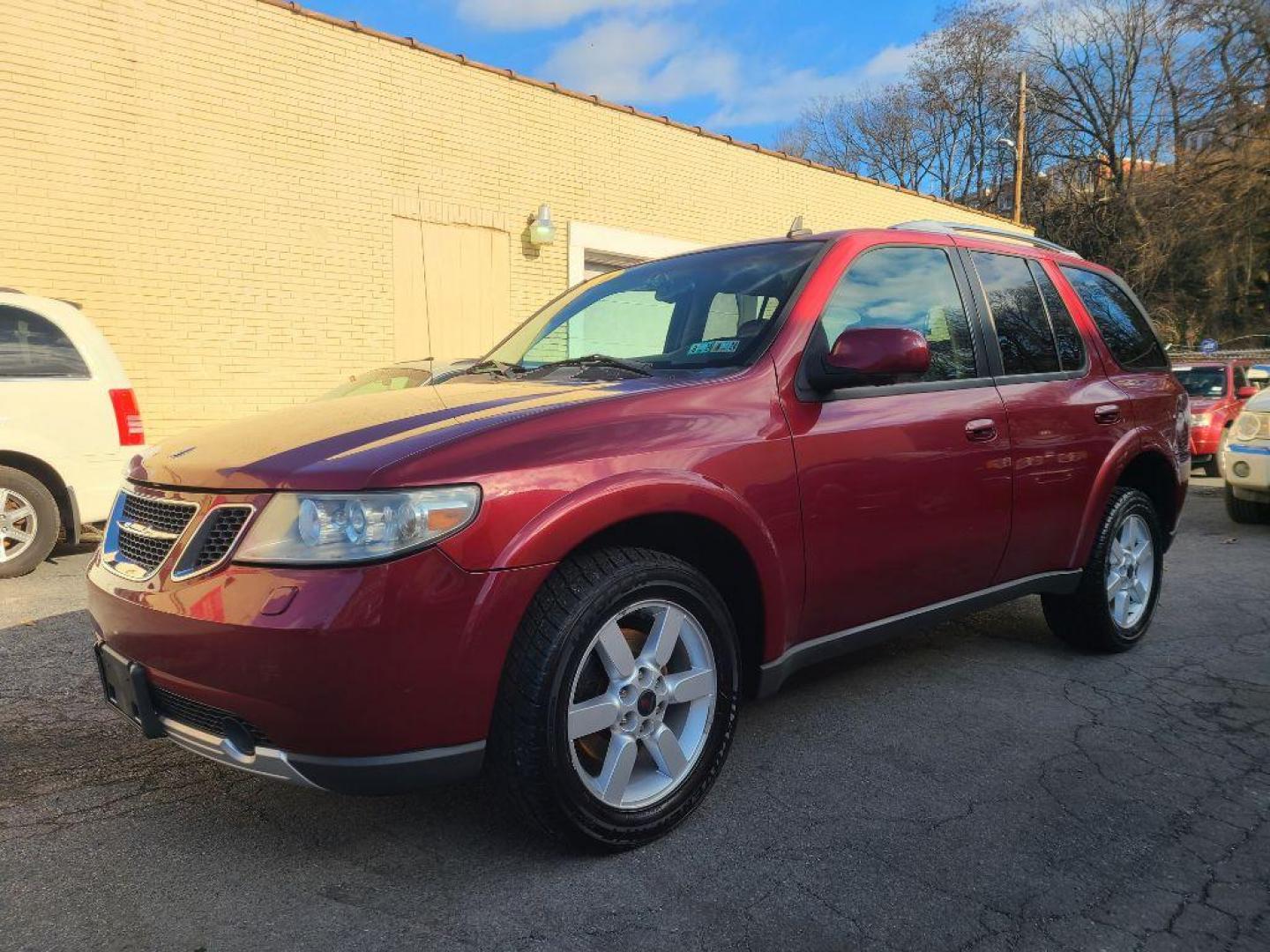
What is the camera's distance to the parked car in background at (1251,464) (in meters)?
7.77

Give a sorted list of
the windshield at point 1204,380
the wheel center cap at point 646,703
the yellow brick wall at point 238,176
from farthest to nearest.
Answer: the windshield at point 1204,380 → the yellow brick wall at point 238,176 → the wheel center cap at point 646,703

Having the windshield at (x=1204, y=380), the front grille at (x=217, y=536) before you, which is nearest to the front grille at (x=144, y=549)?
the front grille at (x=217, y=536)

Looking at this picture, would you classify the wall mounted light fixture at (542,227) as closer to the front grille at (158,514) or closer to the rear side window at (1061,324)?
the rear side window at (1061,324)

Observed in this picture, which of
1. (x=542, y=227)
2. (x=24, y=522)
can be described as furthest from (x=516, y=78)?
(x=24, y=522)

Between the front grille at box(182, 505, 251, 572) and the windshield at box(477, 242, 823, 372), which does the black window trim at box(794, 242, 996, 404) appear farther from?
the front grille at box(182, 505, 251, 572)

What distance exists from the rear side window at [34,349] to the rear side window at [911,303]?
5.23 m

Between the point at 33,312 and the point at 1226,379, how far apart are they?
15.0m

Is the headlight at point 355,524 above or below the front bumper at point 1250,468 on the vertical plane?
above

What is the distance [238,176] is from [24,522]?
434 cm

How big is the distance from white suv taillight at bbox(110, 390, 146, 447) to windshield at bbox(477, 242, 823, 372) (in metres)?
3.53

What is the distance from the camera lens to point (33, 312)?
6.00 metres

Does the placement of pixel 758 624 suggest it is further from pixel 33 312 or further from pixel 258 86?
pixel 258 86

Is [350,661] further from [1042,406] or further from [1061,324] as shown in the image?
[1061,324]

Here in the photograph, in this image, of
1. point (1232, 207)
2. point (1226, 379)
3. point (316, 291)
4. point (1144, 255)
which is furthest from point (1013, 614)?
point (1144, 255)
